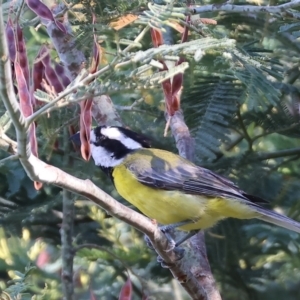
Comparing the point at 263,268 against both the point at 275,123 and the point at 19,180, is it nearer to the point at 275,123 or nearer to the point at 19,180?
the point at 275,123

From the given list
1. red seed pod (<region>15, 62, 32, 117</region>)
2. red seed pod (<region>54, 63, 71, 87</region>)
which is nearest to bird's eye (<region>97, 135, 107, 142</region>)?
red seed pod (<region>54, 63, 71, 87</region>)

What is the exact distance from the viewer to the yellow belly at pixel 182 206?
1646 mm

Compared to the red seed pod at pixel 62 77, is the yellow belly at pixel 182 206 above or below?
below

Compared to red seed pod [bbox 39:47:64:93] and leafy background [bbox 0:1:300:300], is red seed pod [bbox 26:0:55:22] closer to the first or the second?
red seed pod [bbox 39:47:64:93]

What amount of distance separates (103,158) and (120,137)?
0.10m

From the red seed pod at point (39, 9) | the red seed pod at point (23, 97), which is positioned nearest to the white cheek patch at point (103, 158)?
the red seed pod at point (39, 9)

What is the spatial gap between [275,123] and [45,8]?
37.5 inches

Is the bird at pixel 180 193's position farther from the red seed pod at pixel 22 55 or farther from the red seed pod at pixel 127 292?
the red seed pod at pixel 22 55

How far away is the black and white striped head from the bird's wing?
0.10 meters

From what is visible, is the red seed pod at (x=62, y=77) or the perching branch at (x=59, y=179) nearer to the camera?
the perching branch at (x=59, y=179)

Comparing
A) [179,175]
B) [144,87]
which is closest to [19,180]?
[179,175]

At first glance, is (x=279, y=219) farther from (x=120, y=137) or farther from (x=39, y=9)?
(x=39, y=9)

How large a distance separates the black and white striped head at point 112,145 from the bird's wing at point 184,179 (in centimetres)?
10

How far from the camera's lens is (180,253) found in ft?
4.60
